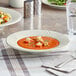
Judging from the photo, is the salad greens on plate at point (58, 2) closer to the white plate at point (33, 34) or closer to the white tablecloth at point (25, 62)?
the white plate at point (33, 34)

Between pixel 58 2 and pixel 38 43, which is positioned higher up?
pixel 58 2

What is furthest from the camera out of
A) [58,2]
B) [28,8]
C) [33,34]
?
[58,2]

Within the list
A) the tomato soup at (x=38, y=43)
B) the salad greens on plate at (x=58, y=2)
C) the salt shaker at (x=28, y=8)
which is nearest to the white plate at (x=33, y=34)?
the tomato soup at (x=38, y=43)

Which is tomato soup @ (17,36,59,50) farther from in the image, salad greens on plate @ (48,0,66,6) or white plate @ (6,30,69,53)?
salad greens on plate @ (48,0,66,6)

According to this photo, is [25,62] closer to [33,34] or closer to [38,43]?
[38,43]

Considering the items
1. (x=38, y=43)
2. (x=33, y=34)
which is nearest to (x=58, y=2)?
(x=33, y=34)

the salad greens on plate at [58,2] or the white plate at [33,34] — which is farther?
the salad greens on plate at [58,2]

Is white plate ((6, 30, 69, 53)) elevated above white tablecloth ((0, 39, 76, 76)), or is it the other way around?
white plate ((6, 30, 69, 53))

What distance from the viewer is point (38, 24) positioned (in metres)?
2.15

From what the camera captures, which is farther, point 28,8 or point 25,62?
point 28,8

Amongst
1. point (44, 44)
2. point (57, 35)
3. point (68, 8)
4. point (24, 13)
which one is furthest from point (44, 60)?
point (24, 13)

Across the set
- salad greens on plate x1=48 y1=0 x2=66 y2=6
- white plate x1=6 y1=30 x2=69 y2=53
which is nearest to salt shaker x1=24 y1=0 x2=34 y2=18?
salad greens on plate x1=48 y1=0 x2=66 y2=6

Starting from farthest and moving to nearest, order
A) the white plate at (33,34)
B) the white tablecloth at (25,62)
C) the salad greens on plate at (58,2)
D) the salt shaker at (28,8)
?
the salad greens on plate at (58,2) → the salt shaker at (28,8) → the white plate at (33,34) → the white tablecloth at (25,62)

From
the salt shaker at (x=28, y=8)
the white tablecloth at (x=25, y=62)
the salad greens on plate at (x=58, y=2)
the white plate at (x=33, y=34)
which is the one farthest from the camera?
the salad greens on plate at (x=58, y=2)
